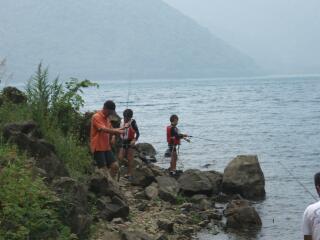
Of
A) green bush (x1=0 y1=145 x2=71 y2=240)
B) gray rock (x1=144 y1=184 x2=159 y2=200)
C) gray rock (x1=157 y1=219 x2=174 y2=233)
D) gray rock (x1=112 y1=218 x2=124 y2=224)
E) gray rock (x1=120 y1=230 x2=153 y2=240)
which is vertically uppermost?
green bush (x1=0 y1=145 x2=71 y2=240)

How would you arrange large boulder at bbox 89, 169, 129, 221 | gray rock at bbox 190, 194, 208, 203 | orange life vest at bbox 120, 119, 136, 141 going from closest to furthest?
1. large boulder at bbox 89, 169, 129, 221
2. gray rock at bbox 190, 194, 208, 203
3. orange life vest at bbox 120, 119, 136, 141

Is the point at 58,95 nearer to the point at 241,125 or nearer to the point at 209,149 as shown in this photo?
the point at 209,149

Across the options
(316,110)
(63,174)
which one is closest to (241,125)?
(316,110)

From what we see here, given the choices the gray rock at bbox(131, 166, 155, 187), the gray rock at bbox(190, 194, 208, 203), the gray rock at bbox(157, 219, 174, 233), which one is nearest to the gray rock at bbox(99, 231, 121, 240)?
the gray rock at bbox(157, 219, 174, 233)

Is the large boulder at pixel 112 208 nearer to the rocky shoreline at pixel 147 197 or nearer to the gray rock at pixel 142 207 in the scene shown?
the rocky shoreline at pixel 147 197

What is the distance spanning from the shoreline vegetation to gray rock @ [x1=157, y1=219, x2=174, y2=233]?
0.8 inches

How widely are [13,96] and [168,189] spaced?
4.98 m

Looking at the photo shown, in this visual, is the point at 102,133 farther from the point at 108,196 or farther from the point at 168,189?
the point at 168,189

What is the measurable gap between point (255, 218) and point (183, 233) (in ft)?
7.00

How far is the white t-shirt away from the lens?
221 inches

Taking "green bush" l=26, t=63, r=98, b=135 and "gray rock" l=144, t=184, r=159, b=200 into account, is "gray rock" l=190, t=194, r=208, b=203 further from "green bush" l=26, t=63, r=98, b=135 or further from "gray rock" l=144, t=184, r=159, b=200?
"green bush" l=26, t=63, r=98, b=135

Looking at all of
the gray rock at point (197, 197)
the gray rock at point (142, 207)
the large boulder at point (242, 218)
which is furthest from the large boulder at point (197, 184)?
the gray rock at point (142, 207)

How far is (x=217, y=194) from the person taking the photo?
14.9m

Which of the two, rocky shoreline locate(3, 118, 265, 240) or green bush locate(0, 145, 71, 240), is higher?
green bush locate(0, 145, 71, 240)
